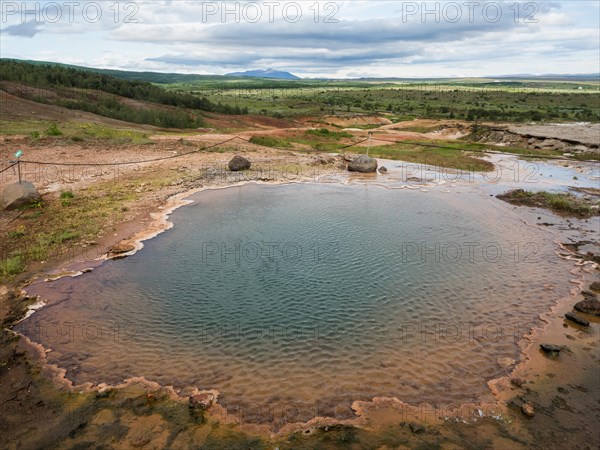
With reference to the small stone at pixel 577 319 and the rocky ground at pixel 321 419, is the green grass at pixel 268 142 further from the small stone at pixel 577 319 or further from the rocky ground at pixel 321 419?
the small stone at pixel 577 319

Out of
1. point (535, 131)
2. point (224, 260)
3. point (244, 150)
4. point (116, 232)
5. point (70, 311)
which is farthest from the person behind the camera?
point (535, 131)

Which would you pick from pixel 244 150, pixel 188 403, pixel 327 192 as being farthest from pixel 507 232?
pixel 244 150

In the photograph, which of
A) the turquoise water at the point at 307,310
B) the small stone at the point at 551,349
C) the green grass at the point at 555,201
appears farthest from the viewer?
the green grass at the point at 555,201

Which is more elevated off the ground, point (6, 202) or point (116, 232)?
point (6, 202)

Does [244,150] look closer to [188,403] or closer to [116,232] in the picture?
[116,232]

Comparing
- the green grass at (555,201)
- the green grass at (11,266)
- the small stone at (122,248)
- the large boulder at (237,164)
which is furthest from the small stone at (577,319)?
the large boulder at (237,164)

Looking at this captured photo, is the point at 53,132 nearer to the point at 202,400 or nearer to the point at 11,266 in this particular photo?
the point at 11,266
